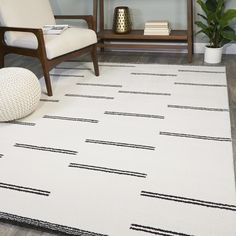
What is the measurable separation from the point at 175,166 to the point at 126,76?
1.44 m

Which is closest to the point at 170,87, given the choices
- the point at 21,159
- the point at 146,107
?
the point at 146,107

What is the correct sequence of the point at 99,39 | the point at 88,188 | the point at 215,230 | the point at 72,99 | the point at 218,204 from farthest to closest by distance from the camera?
the point at 99,39 → the point at 72,99 → the point at 88,188 → the point at 218,204 → the point at 215,230

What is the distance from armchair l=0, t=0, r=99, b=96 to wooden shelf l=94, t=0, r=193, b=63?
0.50m

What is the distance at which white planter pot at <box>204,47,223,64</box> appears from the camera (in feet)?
9.95

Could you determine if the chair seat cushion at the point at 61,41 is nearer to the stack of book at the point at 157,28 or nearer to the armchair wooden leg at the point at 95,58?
the armchair wooden leg at the point at 95,58

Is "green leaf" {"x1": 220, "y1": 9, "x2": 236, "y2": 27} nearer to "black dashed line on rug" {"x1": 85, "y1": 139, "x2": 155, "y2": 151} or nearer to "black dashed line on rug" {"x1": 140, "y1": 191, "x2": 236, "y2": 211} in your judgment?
"black dashed line on rug" {"x1": 85, "y1": 139, "x2": 155, "y2": 151}

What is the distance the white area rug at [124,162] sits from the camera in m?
1.28

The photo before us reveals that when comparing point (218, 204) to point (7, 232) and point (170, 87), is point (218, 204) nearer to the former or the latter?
point (7, 232)

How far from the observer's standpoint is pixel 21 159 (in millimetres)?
1699

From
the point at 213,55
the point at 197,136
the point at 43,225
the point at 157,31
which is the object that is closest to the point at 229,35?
the point at 213,55

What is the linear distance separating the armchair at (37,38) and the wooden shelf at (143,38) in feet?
1.63

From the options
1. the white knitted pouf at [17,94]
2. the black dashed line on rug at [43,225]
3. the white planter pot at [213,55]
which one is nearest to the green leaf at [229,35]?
the white planter pot at [213,55]

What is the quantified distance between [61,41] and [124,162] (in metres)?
1.24

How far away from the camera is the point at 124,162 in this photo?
163 cm
